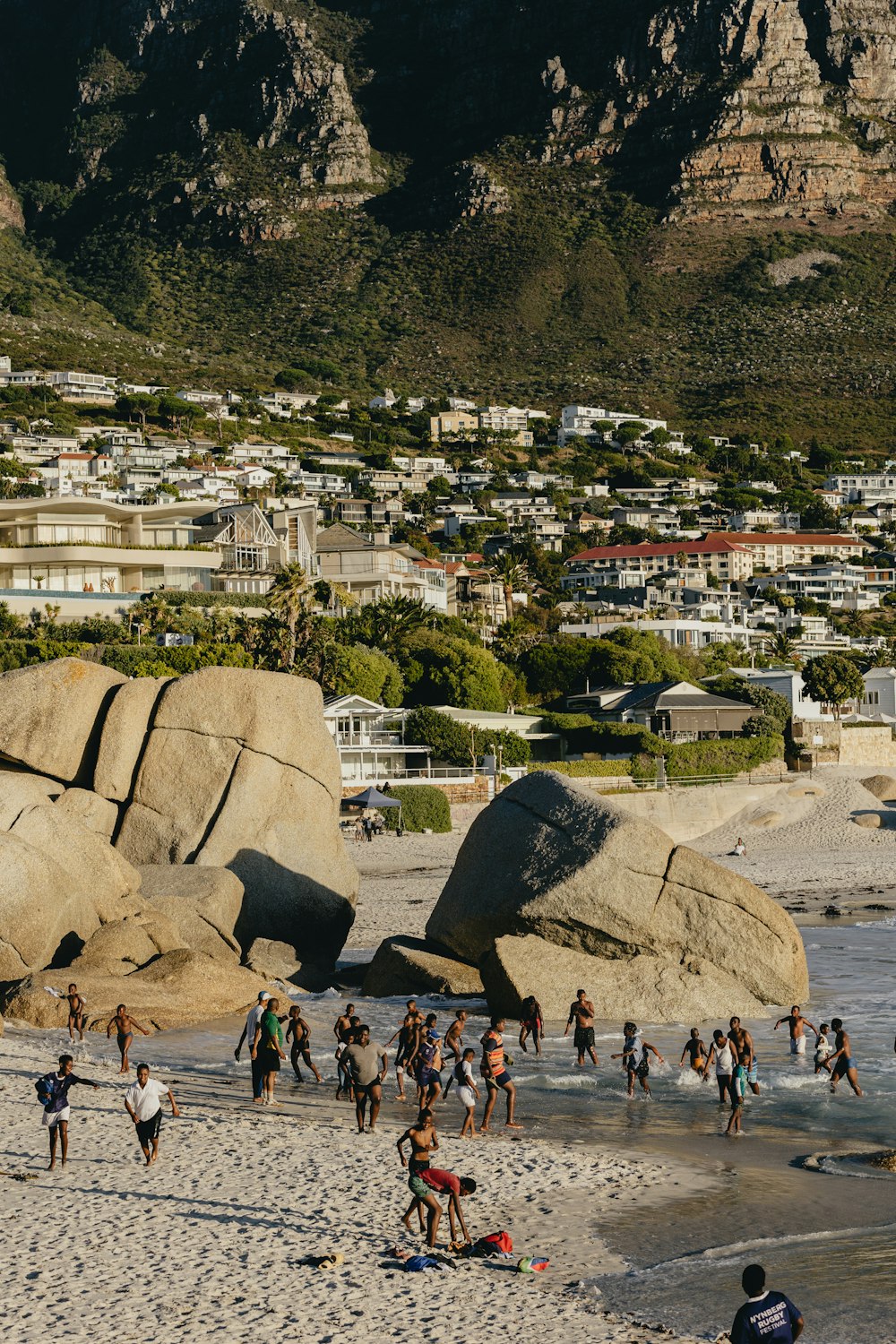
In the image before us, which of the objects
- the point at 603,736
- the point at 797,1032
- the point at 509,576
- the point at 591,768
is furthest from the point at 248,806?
the point at 509,576

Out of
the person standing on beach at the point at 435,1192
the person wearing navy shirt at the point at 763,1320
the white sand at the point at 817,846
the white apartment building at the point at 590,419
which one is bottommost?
the white sand at the point at 817,846

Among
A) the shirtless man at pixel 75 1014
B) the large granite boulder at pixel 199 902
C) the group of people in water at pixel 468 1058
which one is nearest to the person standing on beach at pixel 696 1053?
the group of people in water at pixel 468 1058

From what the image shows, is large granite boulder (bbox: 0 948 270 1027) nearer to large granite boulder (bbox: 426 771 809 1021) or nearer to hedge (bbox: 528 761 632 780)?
large granite boulder (bbox: 426 771 809 1021)

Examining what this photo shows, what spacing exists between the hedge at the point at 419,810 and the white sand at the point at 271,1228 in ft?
117

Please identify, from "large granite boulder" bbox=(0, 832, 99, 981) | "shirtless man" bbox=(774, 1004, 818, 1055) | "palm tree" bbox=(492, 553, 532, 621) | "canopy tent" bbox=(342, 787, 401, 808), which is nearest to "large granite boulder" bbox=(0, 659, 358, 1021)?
"large granite boulder" bbox=(0, 832, 99, 981)

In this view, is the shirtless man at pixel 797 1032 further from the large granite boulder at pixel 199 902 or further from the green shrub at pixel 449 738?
the green shrub at pixel 449 738

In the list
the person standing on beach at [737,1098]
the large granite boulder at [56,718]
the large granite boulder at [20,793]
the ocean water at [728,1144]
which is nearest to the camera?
the ocean water at [728,1144]

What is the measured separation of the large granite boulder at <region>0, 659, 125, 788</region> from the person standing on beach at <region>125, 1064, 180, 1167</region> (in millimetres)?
12785

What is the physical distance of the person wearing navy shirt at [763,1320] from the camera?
30.9 feet

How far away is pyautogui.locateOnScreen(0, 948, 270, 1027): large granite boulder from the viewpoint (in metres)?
21.7

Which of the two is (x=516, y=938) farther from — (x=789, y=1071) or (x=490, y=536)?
(x=490, y=536)

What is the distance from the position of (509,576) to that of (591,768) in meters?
60.0

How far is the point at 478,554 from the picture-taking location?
15675 cm

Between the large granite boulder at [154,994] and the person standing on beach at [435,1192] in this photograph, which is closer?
the person standing on beach at [435,1192]
